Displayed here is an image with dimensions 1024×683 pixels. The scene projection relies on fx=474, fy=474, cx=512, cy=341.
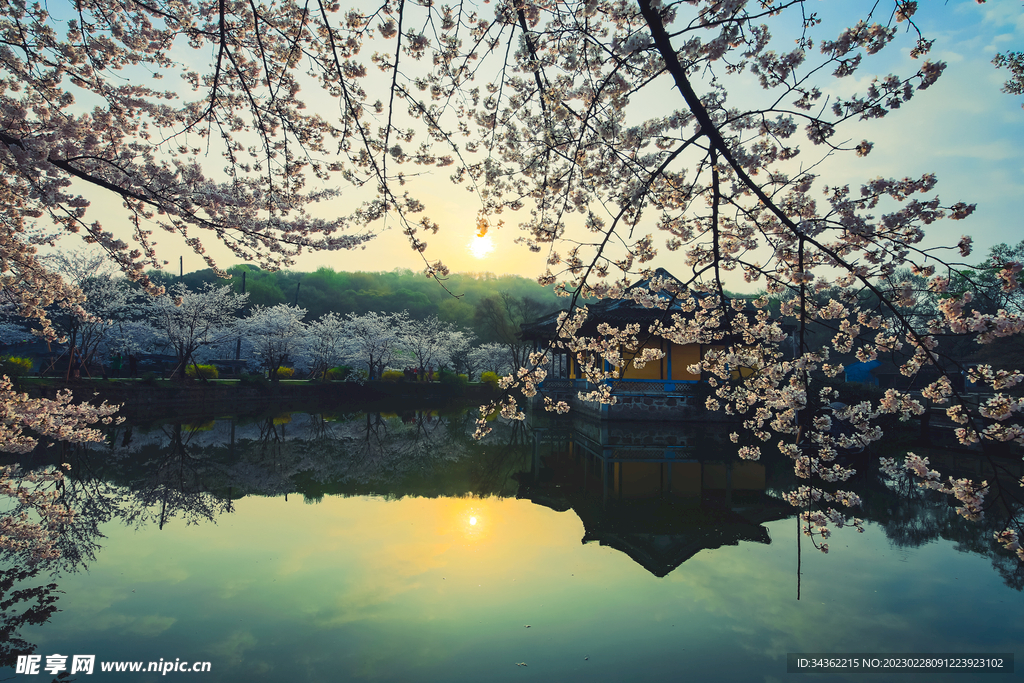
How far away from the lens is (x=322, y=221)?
461 cm

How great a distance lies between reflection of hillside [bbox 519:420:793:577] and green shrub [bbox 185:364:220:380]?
20.0 meters

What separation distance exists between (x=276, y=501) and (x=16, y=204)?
5.15m

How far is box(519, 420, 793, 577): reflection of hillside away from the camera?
613 cm

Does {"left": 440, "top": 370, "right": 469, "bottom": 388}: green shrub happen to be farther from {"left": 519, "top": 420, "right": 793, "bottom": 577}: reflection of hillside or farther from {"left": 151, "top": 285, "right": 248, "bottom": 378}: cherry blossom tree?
{"left": 519, "top": 420, "right": 793, "bottom": 577}: reflection of hillside

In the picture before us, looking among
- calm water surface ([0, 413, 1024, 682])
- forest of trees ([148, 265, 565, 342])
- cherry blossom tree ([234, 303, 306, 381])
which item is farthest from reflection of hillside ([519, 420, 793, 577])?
forest of trees ([148, 265, 565, 342])

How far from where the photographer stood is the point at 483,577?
5.12 metres

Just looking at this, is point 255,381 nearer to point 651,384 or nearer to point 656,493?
point 651,384

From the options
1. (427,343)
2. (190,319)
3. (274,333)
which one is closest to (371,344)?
(427,343)

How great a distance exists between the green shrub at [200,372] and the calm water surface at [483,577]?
16.2 m

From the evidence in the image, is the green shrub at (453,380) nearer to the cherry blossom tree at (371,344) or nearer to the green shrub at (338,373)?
the cherry blossom tree at (371,344)

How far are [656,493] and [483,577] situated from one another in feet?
13.9

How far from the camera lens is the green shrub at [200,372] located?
24.5 meters

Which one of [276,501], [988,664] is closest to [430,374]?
[276,501]

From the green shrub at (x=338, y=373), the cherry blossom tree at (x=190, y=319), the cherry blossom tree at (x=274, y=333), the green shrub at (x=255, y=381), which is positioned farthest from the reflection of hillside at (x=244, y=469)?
the green shrub at (x=338, y=373)
